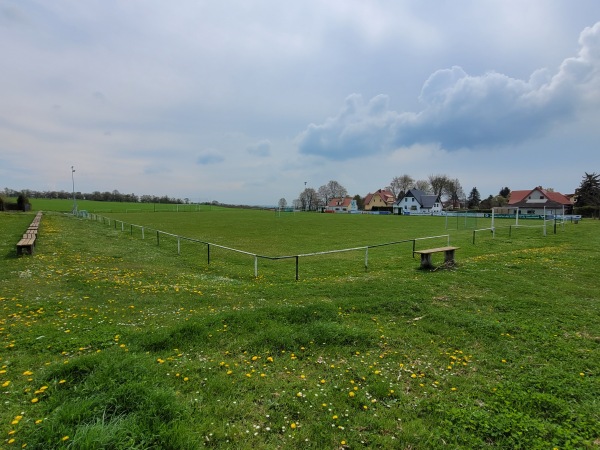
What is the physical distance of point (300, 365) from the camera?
4840mm

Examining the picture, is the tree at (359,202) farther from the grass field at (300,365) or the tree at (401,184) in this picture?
the grass field at (300,365)

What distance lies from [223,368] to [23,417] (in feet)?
7.31

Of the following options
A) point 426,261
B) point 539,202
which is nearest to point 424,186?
point 539,202

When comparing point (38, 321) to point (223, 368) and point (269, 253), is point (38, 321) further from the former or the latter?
point (269, 253)

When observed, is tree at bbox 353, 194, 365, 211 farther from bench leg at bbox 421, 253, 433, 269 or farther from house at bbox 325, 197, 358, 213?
bench leg at bbox 421, 253, 433, 269

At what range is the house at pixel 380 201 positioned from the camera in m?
120

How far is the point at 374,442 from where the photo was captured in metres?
3.27

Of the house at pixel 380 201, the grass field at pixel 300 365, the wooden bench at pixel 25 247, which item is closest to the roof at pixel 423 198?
the house at pixel 380 201

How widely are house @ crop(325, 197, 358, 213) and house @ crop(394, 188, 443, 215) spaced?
26.1 metres

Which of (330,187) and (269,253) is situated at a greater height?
(330,187)

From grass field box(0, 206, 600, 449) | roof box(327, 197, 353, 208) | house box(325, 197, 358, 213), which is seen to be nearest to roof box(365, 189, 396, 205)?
house box(325, 197, 358, 213)

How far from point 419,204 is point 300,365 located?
102273 mm

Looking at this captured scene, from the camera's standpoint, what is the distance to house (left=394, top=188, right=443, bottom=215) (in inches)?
3875

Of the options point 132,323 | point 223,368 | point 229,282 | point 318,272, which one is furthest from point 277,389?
point 318,272
